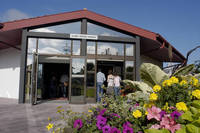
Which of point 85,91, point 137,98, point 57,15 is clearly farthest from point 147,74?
point 57,15

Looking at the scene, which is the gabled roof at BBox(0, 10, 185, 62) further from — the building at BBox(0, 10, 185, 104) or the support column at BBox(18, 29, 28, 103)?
the support column at BBox(18, 29, 28, 103)

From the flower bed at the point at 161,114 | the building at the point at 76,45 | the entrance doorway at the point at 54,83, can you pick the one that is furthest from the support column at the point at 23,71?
the flower bed at the point at 161,114

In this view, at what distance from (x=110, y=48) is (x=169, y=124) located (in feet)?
22.0

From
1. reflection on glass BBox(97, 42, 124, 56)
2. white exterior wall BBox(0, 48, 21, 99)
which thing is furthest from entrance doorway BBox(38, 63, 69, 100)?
reflection on glass BBox(97, 42, 124, 56)

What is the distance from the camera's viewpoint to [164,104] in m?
1.56

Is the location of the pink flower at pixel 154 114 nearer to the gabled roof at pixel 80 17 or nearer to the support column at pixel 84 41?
the support column at pixel 84 41

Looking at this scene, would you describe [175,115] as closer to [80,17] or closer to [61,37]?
[61,37]

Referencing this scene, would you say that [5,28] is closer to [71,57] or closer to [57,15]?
[57,15]

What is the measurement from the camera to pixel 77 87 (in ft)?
23.4

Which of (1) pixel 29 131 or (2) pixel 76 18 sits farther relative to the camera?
(2) pixel 76 18

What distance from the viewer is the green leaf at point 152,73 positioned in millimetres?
1817

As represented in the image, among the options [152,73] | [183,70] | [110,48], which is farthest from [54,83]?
[183,70]

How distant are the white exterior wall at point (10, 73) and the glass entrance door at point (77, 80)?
13.3ft

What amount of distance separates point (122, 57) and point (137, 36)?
1297 mm
